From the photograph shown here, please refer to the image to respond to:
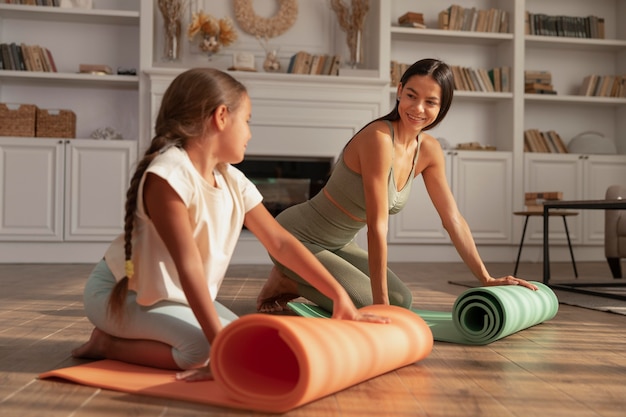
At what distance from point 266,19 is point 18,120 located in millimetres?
2083

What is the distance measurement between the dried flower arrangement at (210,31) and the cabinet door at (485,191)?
207cm

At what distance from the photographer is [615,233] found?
456cm

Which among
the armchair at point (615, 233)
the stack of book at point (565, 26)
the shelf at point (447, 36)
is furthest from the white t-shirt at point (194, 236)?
the stack of book at point (565, 26)

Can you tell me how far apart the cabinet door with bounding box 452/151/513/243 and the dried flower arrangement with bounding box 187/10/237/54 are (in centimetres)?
207

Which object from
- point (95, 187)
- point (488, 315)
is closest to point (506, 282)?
point (488, 315)

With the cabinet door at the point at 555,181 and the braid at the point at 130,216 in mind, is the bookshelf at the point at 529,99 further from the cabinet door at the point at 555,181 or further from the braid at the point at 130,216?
the braid at the point at 130,216

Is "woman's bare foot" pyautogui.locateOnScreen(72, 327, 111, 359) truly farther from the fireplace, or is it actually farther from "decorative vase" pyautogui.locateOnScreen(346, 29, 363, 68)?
"decorative vase" pyautogui.locateOnScreen(346, 29, 363, 68)

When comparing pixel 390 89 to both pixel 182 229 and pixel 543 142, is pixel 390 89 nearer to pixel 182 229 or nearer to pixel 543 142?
pixel 543 142

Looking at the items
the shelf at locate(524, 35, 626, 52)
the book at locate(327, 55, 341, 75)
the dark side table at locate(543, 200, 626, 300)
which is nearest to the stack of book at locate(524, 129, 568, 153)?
the shelf at locate(524, 35, 626, 52)

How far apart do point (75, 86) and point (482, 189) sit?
343cm

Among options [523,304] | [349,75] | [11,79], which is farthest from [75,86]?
[523,304]

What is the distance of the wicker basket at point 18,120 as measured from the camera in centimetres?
529

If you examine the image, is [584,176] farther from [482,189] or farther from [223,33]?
[223,33]

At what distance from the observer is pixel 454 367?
5.41ft
